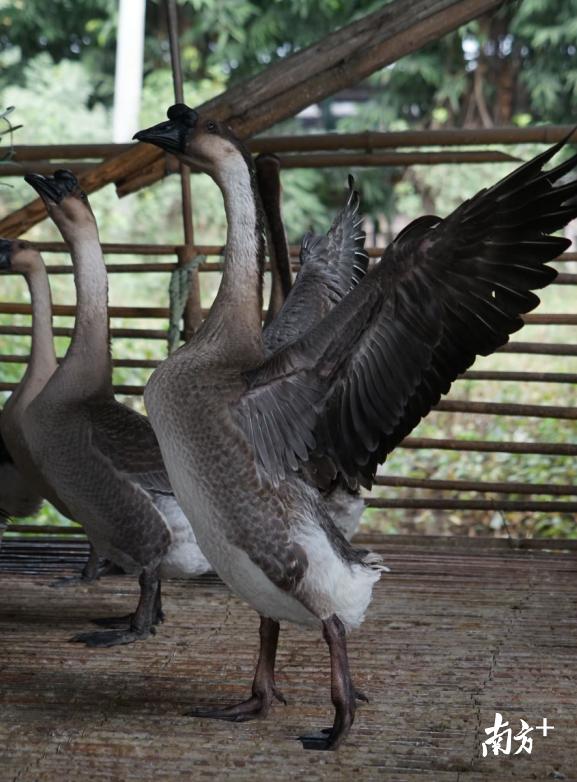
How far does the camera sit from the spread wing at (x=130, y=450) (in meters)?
4.03

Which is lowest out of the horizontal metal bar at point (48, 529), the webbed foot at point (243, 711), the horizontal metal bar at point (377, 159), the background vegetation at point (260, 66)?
the webbed foot at point (243, 711)

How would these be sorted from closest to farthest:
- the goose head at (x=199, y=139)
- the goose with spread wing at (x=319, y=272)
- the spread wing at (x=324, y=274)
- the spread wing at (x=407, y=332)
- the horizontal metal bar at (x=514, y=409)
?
the spread wing at (x=407, y=332) < the goose head at (x=199, y=139) < the goose with spread wing at (x=319, y=272) < the spread wing at (x=324, y=274) < the horizontal metal bar at (x=514, y=409)

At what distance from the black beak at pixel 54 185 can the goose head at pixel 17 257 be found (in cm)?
45

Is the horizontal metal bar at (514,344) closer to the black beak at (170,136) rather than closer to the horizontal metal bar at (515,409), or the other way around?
the horizontal metal bar at (515,409)

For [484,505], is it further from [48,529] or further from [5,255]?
[5,255]

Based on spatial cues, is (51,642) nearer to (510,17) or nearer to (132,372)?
(132,372)

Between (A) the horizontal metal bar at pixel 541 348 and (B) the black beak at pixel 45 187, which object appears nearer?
(B) the black beak at pixel 45 187

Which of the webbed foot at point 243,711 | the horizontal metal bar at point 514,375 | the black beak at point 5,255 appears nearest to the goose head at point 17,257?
the black beak at point 5,255

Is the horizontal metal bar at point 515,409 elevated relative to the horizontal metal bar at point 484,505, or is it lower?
elevated

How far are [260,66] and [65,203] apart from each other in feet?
33.9

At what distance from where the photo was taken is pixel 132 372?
34.0 feet

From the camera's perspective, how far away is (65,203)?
4309mm

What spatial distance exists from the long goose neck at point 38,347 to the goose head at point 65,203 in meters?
0.50

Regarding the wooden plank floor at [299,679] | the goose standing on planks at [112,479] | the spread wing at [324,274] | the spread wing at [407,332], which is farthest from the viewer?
the goose standing on planks at [112,479]
